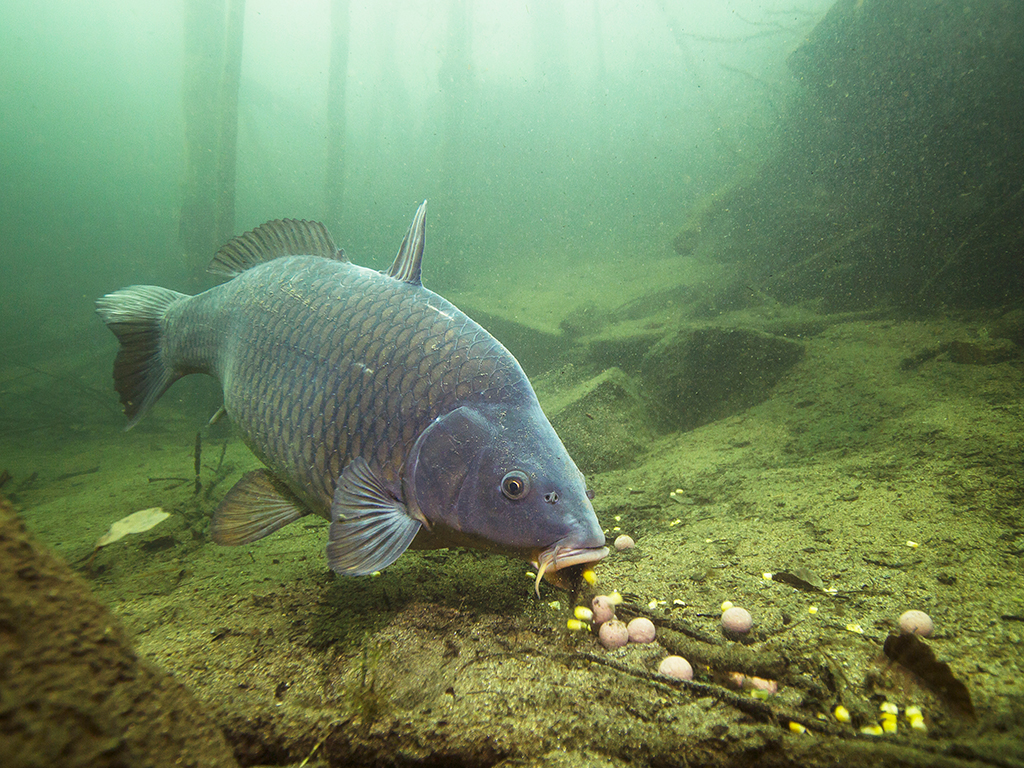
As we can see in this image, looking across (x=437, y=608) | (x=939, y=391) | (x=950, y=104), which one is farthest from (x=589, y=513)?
(x=950, y=104)

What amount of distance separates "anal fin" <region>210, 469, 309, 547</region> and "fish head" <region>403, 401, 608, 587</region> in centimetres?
93

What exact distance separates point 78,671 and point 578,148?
6634 cm

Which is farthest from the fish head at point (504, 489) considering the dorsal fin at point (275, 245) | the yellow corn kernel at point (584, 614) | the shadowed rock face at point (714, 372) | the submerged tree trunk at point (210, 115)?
the submerged tree trunk at point (210, 115)

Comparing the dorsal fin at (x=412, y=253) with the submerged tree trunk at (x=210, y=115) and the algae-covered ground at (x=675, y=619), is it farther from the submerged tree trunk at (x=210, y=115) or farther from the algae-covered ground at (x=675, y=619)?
the submerged tree trunk at (x=210, y=115)

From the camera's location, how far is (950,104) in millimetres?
8562

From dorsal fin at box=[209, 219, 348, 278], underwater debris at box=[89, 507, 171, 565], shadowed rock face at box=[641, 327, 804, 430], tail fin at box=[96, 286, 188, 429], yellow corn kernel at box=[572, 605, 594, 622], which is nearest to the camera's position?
yellow corn kernel at box=[572, 605, 594, 622]

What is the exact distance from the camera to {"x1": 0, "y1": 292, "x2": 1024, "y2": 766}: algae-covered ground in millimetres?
1261

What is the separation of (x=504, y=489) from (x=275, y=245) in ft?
8.06

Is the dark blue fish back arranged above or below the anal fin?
above

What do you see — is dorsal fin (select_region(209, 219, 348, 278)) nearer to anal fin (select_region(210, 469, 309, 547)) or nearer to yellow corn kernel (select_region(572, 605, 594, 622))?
anal fin (select_region(210, 469, 309, 547))

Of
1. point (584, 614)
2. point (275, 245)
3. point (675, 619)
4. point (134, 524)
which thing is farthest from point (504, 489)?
point (134, 524)

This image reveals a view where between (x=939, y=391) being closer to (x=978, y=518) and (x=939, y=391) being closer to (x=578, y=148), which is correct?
(x=978, y=518)

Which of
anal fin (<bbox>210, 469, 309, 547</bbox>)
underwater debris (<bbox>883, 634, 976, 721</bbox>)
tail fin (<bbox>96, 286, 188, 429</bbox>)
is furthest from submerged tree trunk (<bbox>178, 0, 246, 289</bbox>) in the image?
underwater debris (<bbox>883, 634, 976, 721</bbox>)

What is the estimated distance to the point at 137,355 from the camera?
10.5 ft
